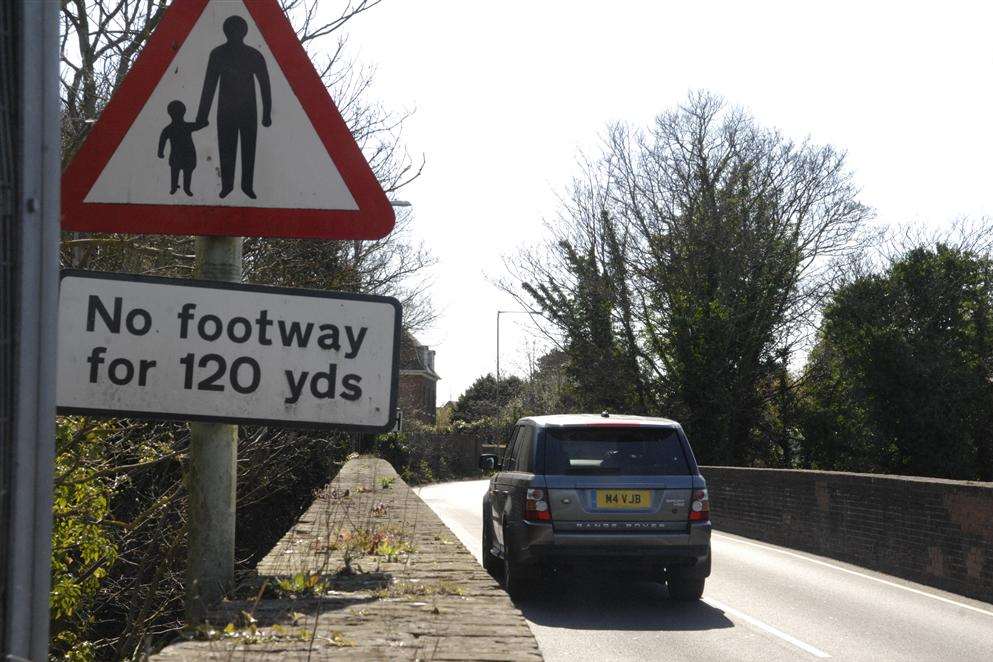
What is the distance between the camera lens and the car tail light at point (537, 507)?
10.3 m

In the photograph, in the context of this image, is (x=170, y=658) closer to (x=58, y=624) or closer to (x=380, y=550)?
(x=380, y=550)

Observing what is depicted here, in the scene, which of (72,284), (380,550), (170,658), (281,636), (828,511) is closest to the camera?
(72,284)

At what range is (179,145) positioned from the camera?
276 cm

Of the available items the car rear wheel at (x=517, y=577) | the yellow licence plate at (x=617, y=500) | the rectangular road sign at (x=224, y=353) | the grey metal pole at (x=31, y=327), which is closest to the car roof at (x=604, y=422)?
the yellow licence plate at (x=617, y=500)

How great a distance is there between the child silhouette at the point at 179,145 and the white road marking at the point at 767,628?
6986mm

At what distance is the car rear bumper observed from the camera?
10.2 meters

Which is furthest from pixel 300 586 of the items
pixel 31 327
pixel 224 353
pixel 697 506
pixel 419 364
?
pixel 419 364

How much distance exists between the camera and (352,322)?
2617mm

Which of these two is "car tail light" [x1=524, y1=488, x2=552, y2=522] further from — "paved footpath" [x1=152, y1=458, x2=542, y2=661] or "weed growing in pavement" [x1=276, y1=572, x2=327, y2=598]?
"weed growing in pavement" [x1=276, y1=572, x2=327, y2=598]

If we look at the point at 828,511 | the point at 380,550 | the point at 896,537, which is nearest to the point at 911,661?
the point at 380,550

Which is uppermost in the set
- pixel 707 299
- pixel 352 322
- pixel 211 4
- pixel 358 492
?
pixel 707 299

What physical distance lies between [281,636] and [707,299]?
3006cm

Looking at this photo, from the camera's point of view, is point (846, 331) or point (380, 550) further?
point (846, 331)

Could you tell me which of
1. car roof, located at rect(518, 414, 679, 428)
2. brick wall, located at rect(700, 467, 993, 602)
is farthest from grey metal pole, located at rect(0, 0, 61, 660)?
brick wall, located at rect(700, 467, 993, 602)
